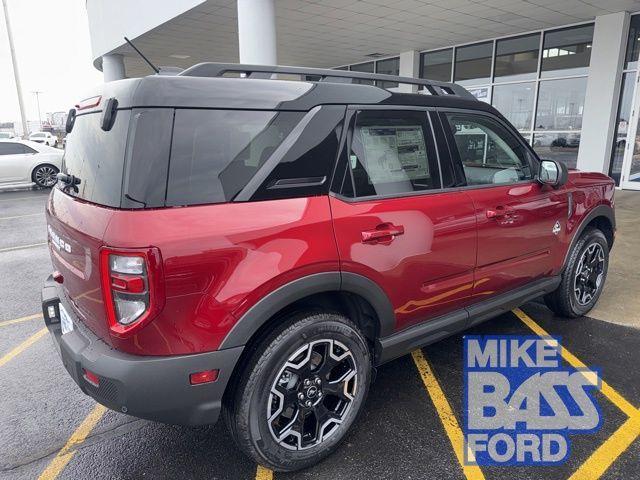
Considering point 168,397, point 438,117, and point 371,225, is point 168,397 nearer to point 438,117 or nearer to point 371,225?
point 371,225

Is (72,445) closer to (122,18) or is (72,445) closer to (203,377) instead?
(203,377)

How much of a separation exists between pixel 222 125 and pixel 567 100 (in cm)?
1148

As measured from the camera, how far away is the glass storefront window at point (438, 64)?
13.7 m

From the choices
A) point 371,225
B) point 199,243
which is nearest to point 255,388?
point 199,243

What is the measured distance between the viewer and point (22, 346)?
3812mm

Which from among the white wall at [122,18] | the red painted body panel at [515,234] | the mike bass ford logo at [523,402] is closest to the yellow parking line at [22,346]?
the mike bass ford logo at [523,402]

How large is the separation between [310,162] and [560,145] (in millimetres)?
11103

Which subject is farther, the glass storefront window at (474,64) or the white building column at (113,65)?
the white building column at (113,65)

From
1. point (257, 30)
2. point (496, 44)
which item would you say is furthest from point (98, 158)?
point (496, 44)

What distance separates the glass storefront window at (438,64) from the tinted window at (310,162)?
12.4 m

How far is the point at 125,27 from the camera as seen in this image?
14.3m

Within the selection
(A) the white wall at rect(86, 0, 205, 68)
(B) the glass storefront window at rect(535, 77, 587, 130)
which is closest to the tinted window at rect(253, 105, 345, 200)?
(A) the white wall at rect(86, 0, 205, 68)

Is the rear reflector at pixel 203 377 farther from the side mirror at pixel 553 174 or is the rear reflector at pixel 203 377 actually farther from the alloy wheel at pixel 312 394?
the side mirror at pixel 553 174

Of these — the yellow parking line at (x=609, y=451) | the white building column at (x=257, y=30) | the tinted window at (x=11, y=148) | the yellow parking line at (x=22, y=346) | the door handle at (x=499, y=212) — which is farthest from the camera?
the tinted window at (x=11, y=148)
